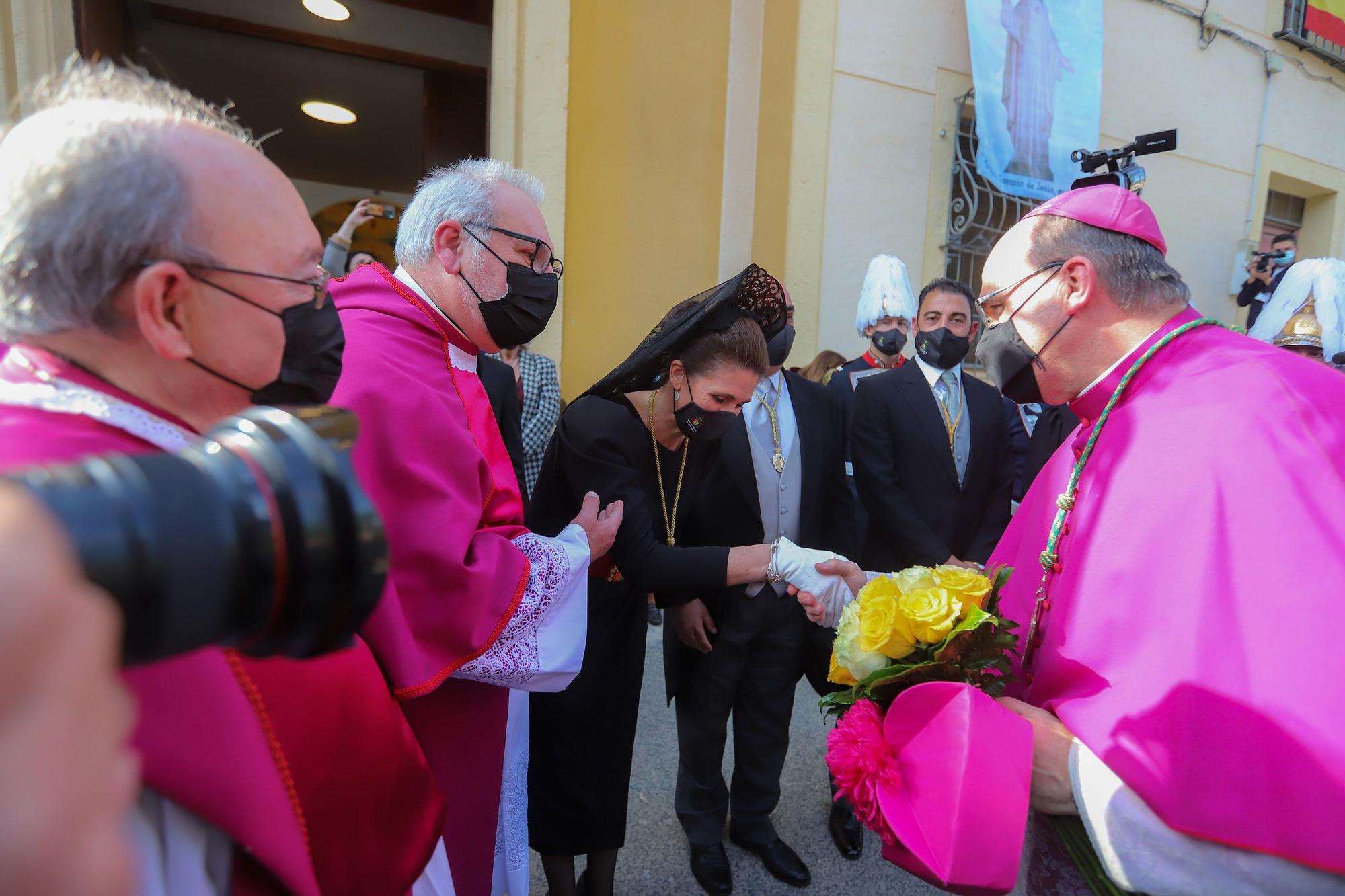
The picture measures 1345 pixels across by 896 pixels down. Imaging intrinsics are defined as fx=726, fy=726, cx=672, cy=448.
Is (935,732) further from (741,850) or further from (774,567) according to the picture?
(741,850)

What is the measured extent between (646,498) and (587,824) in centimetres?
105

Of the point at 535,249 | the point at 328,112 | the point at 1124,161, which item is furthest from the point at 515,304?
the point at 328,112

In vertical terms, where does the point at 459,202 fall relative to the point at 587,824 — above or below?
above

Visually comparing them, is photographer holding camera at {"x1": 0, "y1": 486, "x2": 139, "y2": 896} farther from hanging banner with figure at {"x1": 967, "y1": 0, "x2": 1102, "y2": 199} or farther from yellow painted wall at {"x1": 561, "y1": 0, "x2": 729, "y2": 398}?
hanging banner with figure at {"x1": 967, "y1": 0, "x2": 1102, "y2": 199}

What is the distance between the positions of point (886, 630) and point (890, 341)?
3.65 m

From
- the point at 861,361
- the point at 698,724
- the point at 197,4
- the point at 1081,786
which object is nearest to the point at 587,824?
the point at 698,724

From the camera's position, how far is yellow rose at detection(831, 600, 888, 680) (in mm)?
1416

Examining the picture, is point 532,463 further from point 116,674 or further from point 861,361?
point 116,674

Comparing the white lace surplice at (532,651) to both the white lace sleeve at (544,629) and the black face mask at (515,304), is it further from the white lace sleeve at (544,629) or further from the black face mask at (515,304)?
the black face mask at (515,304)

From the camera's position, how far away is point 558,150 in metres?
4.88

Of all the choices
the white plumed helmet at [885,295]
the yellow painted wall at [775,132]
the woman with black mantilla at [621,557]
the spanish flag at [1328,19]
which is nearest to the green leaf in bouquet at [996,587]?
the woman with black mantilla at [621,557]

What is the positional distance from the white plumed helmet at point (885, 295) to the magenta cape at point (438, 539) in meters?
3.75

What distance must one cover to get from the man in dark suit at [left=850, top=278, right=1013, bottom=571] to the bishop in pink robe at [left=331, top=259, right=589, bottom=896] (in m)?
1.97

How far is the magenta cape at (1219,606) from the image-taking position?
3.64 feet
